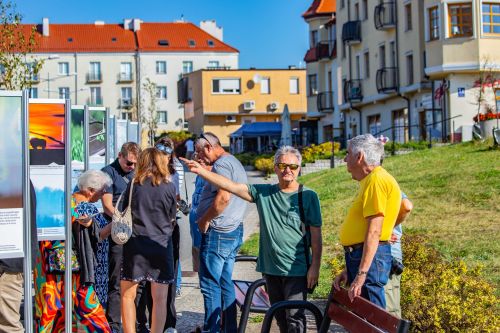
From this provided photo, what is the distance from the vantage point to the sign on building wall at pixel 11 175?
8.03m

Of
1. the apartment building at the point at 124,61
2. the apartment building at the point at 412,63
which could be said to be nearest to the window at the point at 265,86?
the apartment building at the point at 124,61

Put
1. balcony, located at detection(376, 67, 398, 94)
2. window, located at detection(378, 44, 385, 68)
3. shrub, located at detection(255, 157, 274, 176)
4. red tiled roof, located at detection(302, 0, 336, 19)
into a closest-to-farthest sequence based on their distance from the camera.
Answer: shrub, located at detection(255, 157, 274, 176)
balcony, located at detection(376, 67, 398, 94)
window, located at detection(378, 44, 385, 68)
red tiled roof, located at detection(302, 0, 336, 19)

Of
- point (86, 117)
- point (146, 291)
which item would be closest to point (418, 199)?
point (86, 117)

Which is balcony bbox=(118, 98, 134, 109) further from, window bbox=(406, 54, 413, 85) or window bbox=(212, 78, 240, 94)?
window bbox=(406, 54, 413, 85)

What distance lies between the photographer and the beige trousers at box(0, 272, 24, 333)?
7766mm

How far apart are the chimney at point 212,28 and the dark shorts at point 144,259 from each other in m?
106

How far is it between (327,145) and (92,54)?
67906 millimetres

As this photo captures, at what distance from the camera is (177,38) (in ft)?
364

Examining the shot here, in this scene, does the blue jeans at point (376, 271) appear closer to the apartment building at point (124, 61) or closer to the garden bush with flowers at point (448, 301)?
the garden bush with flowers at point (448, 301)

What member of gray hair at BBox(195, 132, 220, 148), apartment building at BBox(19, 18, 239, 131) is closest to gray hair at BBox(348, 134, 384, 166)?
gray hair at BBox(195, 132, 220, 148)

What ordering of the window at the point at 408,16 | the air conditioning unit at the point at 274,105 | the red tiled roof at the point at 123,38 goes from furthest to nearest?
the red tiled roof at the point at 123,38 < the air conditioning unit at the point at 274,105 < the window at the point at 408,16

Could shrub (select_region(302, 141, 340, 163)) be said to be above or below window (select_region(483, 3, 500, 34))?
below

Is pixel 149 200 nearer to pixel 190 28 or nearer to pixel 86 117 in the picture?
pixel 86 117

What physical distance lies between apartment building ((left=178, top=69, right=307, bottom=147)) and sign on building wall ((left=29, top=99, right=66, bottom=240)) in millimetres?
76343
